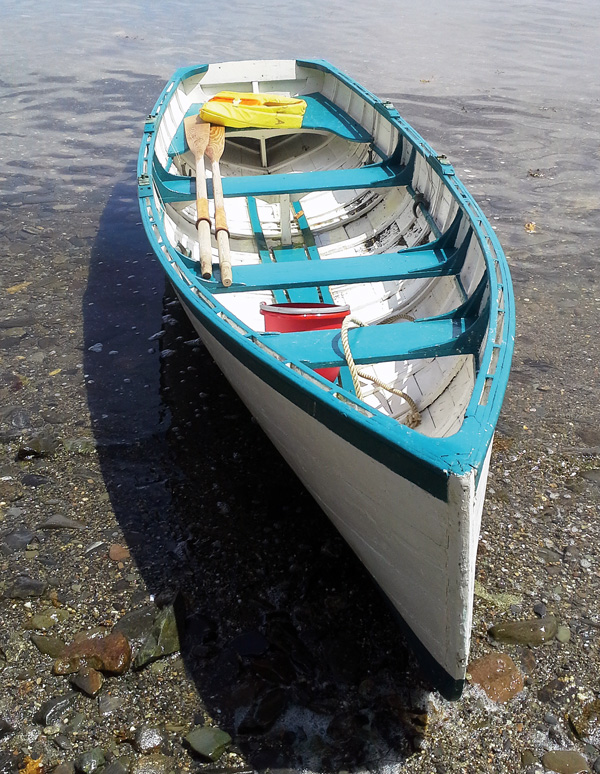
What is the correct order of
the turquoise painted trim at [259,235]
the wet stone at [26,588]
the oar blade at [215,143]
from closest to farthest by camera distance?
1. the wet stone at [26,588]
2. the turquoise painted trim at [259,235]
3. the oar blade at [215,143]

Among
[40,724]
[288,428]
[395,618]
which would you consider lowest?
[40,724]

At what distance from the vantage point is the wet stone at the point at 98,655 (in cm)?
341

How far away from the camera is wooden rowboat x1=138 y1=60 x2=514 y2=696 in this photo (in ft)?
9.20

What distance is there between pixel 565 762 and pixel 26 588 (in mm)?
2912

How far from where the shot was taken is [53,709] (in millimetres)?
3223

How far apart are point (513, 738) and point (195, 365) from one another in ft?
12.6

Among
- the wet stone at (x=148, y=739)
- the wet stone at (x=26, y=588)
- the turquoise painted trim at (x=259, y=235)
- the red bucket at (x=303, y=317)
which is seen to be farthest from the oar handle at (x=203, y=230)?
the wet stone at (x=148, y=739)

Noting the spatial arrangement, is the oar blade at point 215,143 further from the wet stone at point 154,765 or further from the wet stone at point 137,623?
the wet stone at point 154,765

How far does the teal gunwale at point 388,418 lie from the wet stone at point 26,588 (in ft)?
5.69

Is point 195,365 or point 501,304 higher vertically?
point 501,304

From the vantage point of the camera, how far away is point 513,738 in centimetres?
312

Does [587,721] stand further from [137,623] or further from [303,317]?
[303,317]

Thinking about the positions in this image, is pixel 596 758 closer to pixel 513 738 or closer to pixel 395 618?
pixel 513 738

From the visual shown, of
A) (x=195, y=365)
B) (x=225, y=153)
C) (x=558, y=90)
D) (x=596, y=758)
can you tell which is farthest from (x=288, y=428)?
(x=558, y=90)
